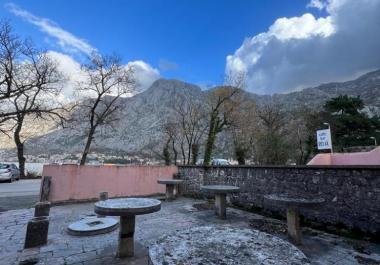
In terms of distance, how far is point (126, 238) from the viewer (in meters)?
3.84

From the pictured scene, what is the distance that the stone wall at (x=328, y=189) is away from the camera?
15.5ft

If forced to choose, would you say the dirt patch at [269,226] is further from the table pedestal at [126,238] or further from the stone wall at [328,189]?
the table pedestal at [126,238]

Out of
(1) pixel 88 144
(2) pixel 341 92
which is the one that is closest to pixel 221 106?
(1) pixel 88 144

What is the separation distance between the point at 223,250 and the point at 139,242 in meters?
3.01

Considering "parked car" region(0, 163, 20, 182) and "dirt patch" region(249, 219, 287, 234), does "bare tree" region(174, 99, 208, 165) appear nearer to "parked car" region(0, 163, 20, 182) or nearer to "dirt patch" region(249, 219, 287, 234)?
"parked car" region(0, 163, 20, 182)

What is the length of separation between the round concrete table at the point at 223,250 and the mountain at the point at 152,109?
25886 millimetres

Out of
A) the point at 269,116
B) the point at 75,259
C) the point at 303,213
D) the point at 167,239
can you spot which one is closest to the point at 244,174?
the point at 303,213

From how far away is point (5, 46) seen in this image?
1551 cm

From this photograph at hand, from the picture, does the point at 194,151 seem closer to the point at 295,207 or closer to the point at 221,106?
the point at 221,106

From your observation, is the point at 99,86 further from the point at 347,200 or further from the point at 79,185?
the point at 347,200

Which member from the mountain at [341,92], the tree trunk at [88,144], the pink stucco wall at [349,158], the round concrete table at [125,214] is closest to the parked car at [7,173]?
the tree trunk at [88,144]

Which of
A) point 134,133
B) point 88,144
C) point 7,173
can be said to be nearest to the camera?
point 7,173

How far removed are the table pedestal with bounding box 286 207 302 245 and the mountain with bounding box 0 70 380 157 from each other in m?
24.0

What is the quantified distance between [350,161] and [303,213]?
196 inches
